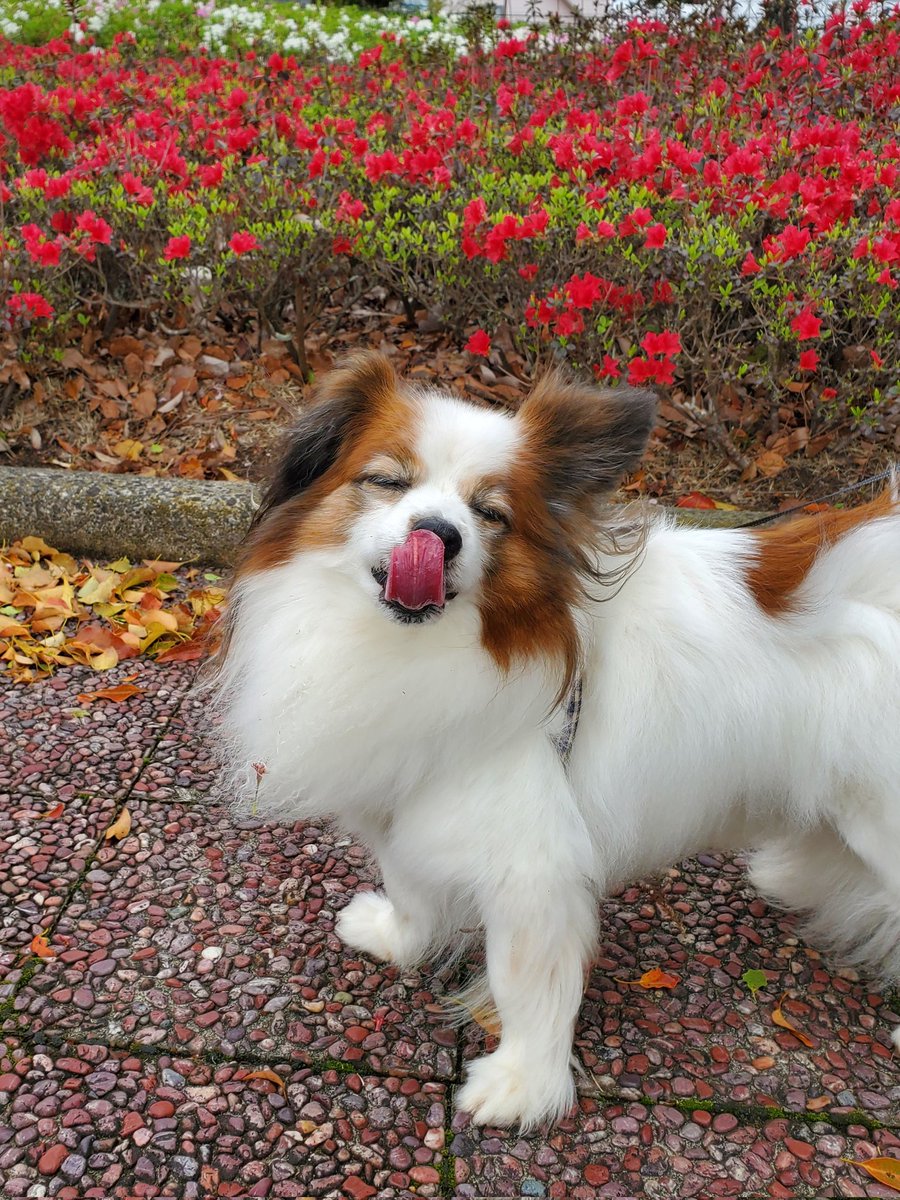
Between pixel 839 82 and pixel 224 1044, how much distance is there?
6.86 metres

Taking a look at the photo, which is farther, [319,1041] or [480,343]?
[480,343]

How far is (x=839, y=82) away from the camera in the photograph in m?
6.84

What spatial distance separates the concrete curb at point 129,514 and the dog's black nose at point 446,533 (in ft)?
8.47

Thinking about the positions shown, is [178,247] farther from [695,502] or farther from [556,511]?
[556,511]

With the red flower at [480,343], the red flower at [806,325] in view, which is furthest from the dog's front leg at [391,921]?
the red flower at [806,325]

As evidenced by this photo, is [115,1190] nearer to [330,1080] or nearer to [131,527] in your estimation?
[330,1080]

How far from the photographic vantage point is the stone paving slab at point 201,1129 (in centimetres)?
214

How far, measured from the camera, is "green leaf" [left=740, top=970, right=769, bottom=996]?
9.04 ft

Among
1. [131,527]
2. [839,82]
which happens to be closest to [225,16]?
[839,82]

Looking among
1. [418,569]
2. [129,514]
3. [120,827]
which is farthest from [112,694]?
[418,569]

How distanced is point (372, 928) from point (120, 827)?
86cm

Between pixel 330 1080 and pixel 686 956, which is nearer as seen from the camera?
pixel 330 1080

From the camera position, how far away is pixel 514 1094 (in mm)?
2340

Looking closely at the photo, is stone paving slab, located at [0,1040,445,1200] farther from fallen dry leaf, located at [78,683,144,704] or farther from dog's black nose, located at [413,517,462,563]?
fallen dry leaf, located at [78,683,144,704]
